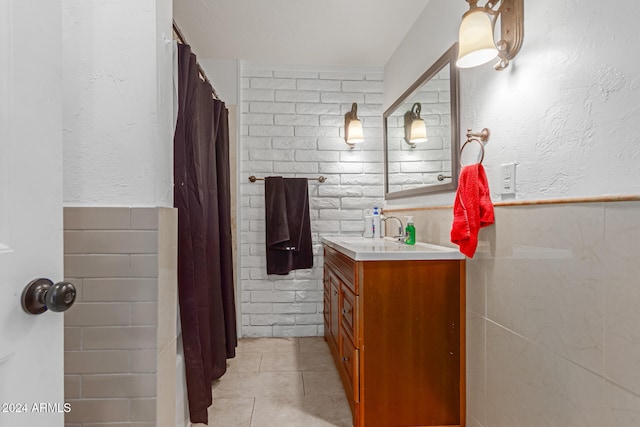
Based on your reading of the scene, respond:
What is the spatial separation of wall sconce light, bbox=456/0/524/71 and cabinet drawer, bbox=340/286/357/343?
1094 mm

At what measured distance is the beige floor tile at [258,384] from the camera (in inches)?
76.9

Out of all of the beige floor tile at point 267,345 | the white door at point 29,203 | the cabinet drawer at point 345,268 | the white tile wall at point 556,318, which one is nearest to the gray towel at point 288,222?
the cabinet drawer at point 345,268

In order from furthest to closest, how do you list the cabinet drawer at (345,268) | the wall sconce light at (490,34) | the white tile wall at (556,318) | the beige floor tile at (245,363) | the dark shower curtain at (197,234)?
the beige floor tile at (245,363)
the cabinet drawer at (345,268)
the dark shower curtain at (197,234)
the wall sconce light at (490,34)
the white tile wall at (556,318)

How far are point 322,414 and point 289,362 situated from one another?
0.63 meters

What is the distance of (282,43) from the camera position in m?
2.44

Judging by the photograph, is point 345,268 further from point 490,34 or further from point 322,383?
point 490,34

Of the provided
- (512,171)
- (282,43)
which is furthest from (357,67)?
(512,171)

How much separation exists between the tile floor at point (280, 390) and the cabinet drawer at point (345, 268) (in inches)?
25.9

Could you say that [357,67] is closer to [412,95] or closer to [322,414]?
[412,95]

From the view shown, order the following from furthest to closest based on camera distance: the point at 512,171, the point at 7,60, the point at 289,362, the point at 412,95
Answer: the point at 289,362 < the point at 412,95 < the point at 512,171 < the point at 7,60

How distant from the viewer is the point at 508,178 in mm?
1244

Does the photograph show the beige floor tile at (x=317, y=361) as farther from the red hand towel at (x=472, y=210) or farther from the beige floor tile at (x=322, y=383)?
the red hand towel at (x=472, y=210)

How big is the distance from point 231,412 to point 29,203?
1.60 meters

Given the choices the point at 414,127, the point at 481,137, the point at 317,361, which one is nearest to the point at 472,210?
the point at 481,137
